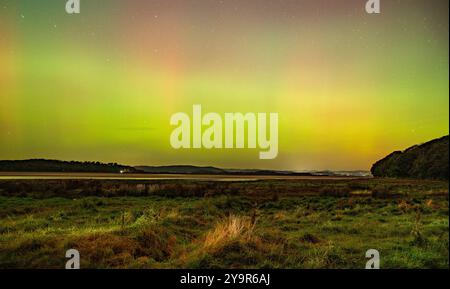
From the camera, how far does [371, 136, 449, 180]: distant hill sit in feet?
16.1

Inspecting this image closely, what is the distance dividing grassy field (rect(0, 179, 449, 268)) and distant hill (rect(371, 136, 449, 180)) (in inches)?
6.6

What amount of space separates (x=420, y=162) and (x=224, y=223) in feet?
8.62

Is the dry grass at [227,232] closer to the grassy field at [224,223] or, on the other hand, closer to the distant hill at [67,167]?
the grassy field at [224,223]

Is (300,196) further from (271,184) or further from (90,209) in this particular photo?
(90,209)

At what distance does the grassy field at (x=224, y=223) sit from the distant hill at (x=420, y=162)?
17 cm

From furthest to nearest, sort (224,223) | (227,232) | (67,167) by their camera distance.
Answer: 1. (67,167)
2. (224,223)
3. (227,232)

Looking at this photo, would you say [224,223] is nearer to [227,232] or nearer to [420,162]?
[227,232]

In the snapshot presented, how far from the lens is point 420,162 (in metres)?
5.16

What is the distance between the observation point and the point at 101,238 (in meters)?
4.23

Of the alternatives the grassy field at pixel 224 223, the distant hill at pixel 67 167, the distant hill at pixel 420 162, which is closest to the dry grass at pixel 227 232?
the grassy field at pixel 224 223

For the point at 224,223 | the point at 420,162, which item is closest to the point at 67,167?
the point at 224,223
